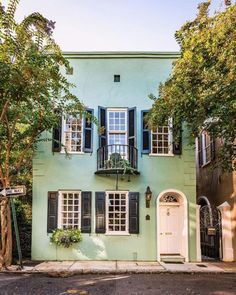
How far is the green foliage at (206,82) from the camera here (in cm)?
1042

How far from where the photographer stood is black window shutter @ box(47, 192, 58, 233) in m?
14.1

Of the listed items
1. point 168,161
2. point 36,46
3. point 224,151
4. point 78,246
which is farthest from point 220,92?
point 78,246

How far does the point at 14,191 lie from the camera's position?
11609 mm

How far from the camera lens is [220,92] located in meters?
10.6

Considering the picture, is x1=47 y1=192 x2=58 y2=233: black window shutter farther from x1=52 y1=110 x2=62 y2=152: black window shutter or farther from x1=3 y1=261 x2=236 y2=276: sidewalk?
x1=52 y1=110 x2=62 y2=152: black window shutter

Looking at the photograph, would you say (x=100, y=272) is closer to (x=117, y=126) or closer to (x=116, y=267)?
(x=116, y=267)

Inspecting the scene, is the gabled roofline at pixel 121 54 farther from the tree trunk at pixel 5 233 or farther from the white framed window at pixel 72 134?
the tree trunk at pixel 5 233

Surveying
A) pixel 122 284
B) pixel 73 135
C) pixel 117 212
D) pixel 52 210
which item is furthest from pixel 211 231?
pixel 73 135

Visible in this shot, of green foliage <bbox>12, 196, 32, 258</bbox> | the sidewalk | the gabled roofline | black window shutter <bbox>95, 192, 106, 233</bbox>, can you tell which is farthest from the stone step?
the gabled roofline

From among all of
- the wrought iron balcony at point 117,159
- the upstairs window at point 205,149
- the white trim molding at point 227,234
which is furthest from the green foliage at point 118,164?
the upstairs window at point 205,149

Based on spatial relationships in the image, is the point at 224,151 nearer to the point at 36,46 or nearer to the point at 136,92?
the point at 136,92

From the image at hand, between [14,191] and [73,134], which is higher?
[73,134]

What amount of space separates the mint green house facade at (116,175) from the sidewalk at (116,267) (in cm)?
71

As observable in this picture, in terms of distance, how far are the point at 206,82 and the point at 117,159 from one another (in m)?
4.60
